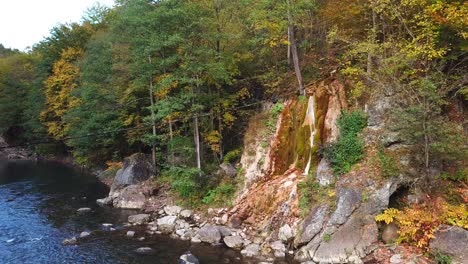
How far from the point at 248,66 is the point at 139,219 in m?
11.1

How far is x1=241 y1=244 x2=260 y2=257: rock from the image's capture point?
14054 mm

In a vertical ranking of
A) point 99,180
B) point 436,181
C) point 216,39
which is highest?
point 216,39

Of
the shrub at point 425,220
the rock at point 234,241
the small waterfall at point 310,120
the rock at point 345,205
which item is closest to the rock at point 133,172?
the rock at point 234,241

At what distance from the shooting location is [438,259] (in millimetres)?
11398

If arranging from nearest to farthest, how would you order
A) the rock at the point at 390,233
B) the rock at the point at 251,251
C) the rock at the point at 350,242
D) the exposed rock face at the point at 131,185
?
the rock at the point at 350,242 < the rock at the point at 390,233 < the rock at the point at 251,251 < the exposed rock face at the point at 131,185

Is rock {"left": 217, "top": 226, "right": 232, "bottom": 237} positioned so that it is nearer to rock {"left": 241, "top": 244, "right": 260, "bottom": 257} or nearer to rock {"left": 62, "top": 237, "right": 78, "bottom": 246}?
rock {"left": 241, "top": 244, "right": 260, "bottom": 257}

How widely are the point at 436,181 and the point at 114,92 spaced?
22.2 metres

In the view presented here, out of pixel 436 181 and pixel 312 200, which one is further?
pixel 312 200

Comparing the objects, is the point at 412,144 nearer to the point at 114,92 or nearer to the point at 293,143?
the point at 293,143

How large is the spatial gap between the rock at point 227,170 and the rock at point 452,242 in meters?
10.2

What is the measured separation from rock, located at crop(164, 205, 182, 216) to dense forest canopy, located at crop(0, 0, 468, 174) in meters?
2.72

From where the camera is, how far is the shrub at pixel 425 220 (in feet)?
38.7

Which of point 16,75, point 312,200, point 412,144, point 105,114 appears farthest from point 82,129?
point 16,75

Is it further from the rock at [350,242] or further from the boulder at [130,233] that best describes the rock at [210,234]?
the rock at [350,242]
